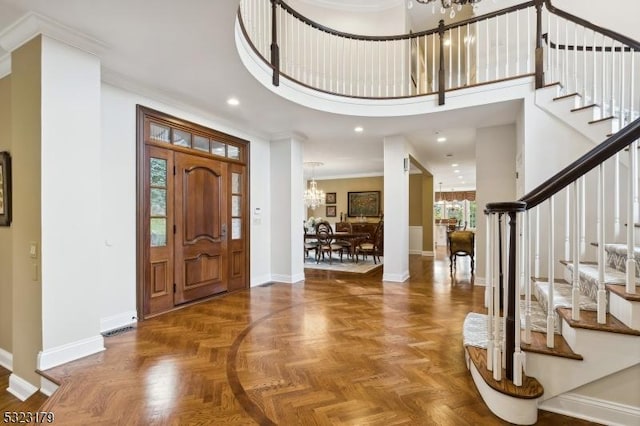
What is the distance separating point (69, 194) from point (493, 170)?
559cm

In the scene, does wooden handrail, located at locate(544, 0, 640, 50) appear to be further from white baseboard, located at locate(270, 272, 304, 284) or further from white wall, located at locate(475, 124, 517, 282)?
white baseboard, located at locate(270, 272, 304, 284)

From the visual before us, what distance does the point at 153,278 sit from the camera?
11.7ft

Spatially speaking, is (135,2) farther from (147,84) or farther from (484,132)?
(484,132)

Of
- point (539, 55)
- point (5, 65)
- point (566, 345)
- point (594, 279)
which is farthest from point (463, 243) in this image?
point (5, 65)

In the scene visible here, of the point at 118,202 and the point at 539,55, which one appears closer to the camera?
the point at 118,202

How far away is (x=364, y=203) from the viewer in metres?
10.5

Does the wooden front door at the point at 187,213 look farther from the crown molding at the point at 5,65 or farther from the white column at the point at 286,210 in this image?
the crown molding at the point at 5,65

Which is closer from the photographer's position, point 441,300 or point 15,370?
point 15,370

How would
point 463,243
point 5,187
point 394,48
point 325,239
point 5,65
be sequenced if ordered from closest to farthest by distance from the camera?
1. point 5,187
2. point 5,65
3. point 394,48
4. point 463,243
5. point 325,239

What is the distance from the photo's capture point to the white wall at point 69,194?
231 cm

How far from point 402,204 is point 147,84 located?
418cm

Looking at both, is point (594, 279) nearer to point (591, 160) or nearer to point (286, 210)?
point (591, 160)

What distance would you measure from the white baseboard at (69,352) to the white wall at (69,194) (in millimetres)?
10

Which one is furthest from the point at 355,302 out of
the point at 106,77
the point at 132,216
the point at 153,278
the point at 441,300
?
the point at 106,77
